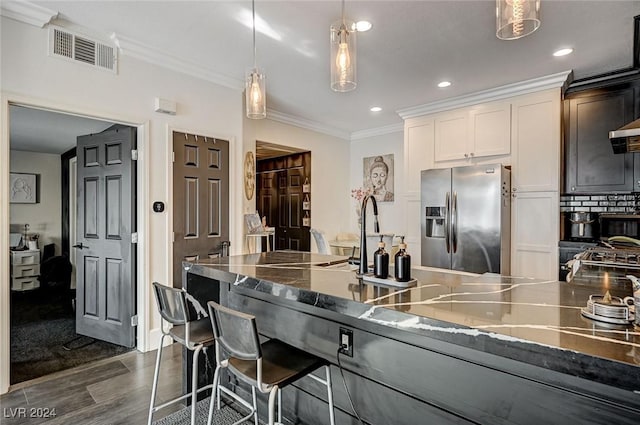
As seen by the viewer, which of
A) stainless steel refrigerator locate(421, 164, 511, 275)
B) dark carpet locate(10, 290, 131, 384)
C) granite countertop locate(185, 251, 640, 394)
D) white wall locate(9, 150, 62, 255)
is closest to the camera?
granite countertop locate(185, 251, 640, 394)

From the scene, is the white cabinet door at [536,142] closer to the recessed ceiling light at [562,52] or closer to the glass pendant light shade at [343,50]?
the recessed ceiling light at [562,52]

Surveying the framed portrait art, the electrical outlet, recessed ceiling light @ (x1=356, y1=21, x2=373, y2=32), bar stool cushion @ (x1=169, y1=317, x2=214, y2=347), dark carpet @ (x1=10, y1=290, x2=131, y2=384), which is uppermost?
recessed ceiling light @ (x1=356, y1=21, x2=373, y2=32)

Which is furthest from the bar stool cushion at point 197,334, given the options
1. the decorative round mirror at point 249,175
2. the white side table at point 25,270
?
the white side table at point 25,270

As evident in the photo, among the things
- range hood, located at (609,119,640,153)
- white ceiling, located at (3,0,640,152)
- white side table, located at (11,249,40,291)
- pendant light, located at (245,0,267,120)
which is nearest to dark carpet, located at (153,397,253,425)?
pendant light, located at (245,0,267,120)

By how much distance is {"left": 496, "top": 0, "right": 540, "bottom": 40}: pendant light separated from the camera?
4.37 ft

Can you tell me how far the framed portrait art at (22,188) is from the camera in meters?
5.86

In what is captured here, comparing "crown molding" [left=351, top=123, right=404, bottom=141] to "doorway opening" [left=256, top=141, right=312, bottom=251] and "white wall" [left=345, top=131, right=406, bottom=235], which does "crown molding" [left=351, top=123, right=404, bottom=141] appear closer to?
"white wall" [left=345, top=131, right=406, bottom=235]

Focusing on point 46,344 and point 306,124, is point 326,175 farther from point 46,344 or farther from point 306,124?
point 46,344

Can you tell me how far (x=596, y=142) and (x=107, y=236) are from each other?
4.97 meters

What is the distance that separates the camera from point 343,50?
1.90 metres

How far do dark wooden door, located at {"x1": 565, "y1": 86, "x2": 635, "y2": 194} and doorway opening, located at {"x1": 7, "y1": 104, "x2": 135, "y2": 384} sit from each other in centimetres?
484

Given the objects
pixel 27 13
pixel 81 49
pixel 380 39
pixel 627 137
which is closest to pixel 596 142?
pixel 627 137

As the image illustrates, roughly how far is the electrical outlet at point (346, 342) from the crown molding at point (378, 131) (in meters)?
4.50

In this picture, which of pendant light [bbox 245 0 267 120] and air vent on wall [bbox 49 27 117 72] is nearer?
pendant light [bbox 245 0 267 120]
